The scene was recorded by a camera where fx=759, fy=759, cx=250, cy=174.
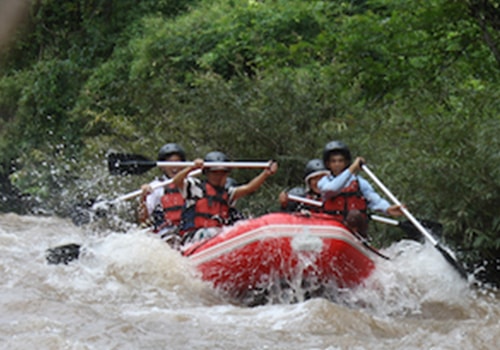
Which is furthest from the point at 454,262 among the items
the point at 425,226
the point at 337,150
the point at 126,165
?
the point at 126,165

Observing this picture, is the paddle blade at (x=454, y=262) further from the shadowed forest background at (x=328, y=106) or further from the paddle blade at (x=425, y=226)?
the shadowed forest background at (x=328, y=106)

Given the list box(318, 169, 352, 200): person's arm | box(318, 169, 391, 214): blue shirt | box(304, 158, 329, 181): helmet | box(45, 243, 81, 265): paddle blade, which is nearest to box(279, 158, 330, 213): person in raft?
box(304, 158, 329, 181): helmet

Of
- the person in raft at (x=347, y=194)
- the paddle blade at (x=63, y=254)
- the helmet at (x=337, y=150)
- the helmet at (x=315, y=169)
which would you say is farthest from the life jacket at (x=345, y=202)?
the paddle blade at (x=63, y=254)

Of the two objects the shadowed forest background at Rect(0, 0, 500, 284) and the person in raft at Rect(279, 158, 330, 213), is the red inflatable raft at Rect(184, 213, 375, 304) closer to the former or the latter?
the person in raft at Rect(279, 158, 330, 213)

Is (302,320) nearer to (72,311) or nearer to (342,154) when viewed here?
(72,311)

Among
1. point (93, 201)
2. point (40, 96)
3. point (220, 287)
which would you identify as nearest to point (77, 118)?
point (40, 96)

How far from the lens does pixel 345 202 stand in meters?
6.68

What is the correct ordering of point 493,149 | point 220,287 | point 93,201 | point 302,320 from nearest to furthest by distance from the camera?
point 302,320, point 220,287, point 493,149, point 93,201

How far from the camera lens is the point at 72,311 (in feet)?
15.0

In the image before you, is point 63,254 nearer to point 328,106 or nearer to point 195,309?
point 195,309

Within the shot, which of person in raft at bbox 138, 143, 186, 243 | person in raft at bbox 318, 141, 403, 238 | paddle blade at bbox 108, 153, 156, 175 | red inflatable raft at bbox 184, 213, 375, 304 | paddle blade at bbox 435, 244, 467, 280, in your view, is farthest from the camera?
paddle blade at bbox 108, 153, 156, 175

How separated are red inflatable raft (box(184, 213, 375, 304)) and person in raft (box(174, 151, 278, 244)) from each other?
23.7 inches

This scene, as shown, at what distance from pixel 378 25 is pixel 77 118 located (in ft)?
30.6

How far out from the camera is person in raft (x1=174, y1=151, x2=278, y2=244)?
6.53m
